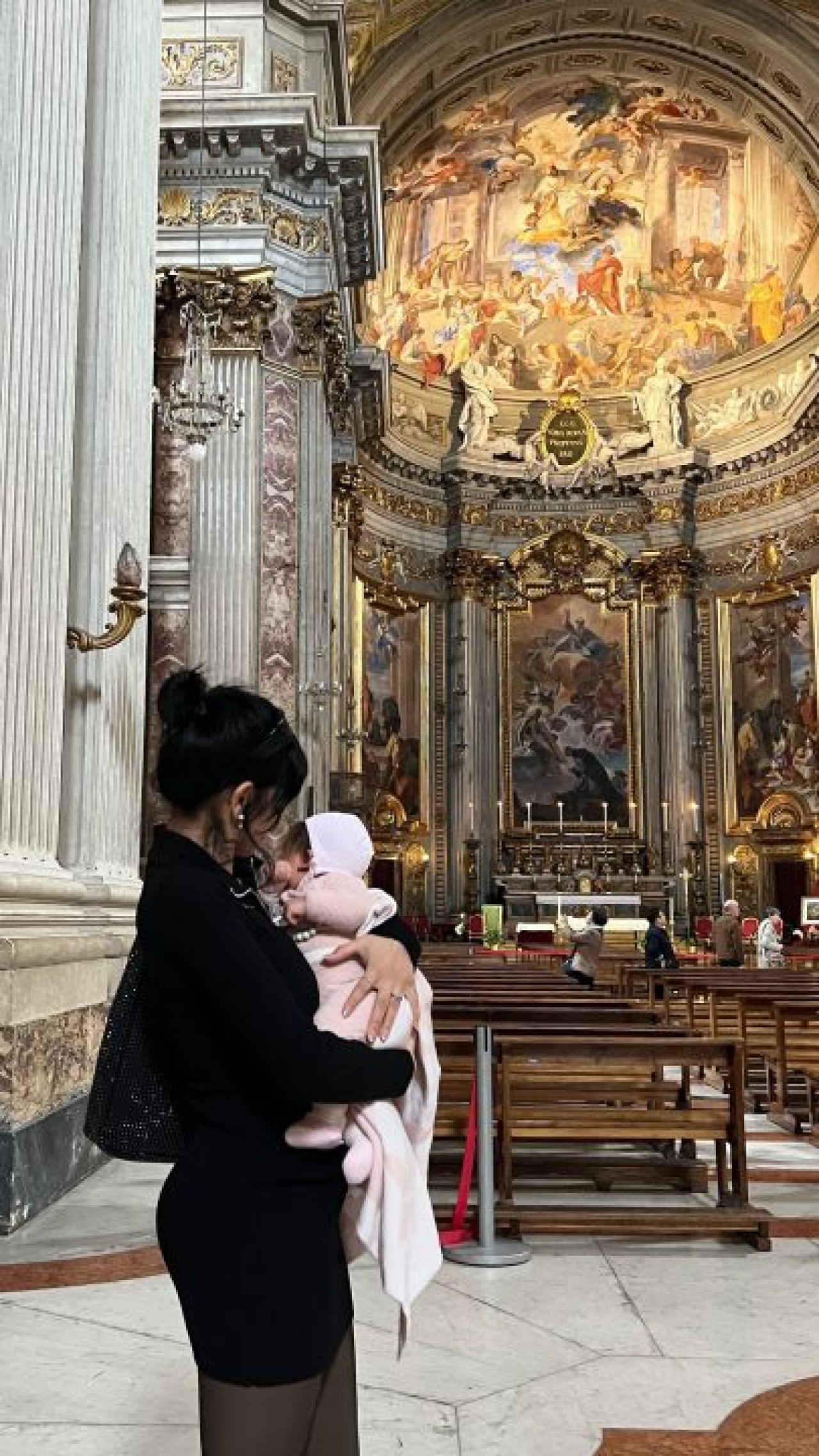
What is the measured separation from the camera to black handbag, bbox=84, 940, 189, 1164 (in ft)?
5.75

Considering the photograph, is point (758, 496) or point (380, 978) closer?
point (380, 978)

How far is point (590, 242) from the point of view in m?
27.9

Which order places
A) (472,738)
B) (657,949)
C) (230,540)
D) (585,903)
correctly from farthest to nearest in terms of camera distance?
(472,738), (585,903), (657,949), (230,540)

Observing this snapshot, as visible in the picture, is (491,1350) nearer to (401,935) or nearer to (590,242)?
(401,935)

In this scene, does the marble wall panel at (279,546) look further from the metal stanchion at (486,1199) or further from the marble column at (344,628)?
the metal stanchion at (486,1199)

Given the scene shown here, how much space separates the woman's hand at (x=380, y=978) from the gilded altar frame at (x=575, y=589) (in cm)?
2548

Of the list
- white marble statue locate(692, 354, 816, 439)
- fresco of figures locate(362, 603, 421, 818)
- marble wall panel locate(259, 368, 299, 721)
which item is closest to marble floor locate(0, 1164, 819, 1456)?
marble wall panel locate(259, 368, 299, 721)

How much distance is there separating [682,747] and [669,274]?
10087 mm

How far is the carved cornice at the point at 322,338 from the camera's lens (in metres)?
15.1

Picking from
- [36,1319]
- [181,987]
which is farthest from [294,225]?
[181,987]

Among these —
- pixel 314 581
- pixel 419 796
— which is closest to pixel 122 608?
pixel 314 581

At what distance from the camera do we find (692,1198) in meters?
5.41

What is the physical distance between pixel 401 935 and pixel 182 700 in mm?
517

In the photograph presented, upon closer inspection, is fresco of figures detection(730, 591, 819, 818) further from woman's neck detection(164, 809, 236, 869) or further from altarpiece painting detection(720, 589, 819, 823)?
woman's neck detection(164, 809, 236, 869)
